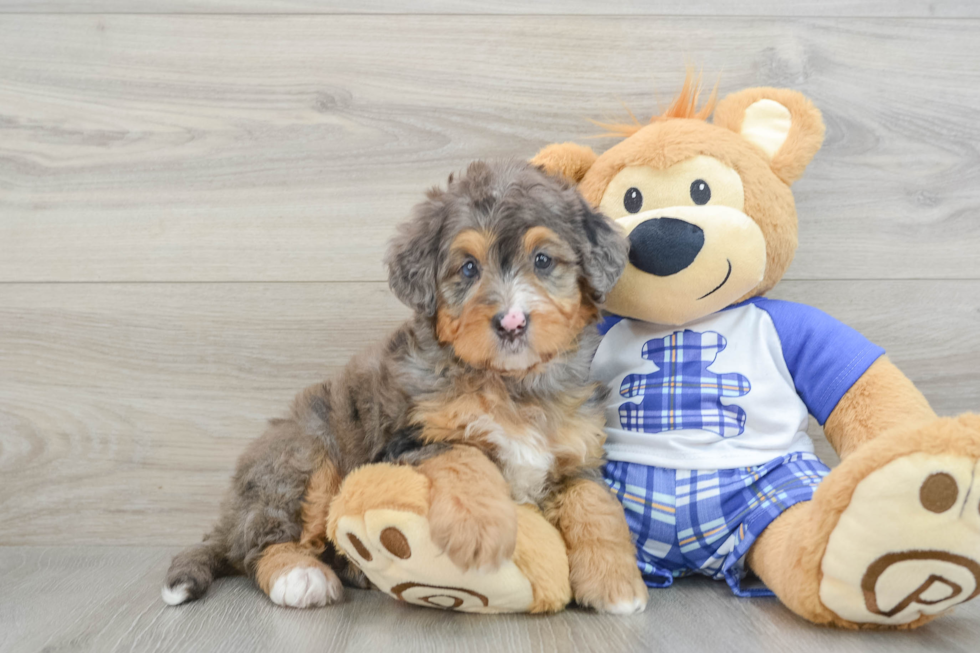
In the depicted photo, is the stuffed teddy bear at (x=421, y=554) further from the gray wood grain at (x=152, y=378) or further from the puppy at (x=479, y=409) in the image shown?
the gray wood grain at (x=152, y=378)

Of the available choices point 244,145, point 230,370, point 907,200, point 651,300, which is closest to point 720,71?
point 907,200

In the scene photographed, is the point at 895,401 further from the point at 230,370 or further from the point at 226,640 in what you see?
the point at 230,370

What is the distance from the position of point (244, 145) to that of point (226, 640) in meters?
1.34

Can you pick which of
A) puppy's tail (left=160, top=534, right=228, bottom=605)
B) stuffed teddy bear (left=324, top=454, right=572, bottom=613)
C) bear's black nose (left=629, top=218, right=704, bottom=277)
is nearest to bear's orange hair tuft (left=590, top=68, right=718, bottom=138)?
bear's black nose (left=629, top=218, right=704, bottom=277)

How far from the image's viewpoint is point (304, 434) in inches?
A: 66.5

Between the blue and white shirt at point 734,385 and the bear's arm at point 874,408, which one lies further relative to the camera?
the blue and white shirt at point 734,385

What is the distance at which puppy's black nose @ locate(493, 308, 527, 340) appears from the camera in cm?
133

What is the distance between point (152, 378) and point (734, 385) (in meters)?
1.59

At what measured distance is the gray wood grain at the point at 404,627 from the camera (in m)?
1.29

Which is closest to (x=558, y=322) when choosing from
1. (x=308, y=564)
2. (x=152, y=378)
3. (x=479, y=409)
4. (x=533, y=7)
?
(x=479, y=409)

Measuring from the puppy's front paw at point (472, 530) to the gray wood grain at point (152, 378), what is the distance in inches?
35.9

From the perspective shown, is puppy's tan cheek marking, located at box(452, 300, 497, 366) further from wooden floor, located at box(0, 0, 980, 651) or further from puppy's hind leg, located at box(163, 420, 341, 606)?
wooden floor, located at box(0, 0, 980, 651)

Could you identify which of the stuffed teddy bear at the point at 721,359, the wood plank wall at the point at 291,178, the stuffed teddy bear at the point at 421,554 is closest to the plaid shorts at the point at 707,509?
the stuffed teddy bear at the point at 721,359

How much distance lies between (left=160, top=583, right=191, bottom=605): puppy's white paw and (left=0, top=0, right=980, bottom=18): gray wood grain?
153 cm
